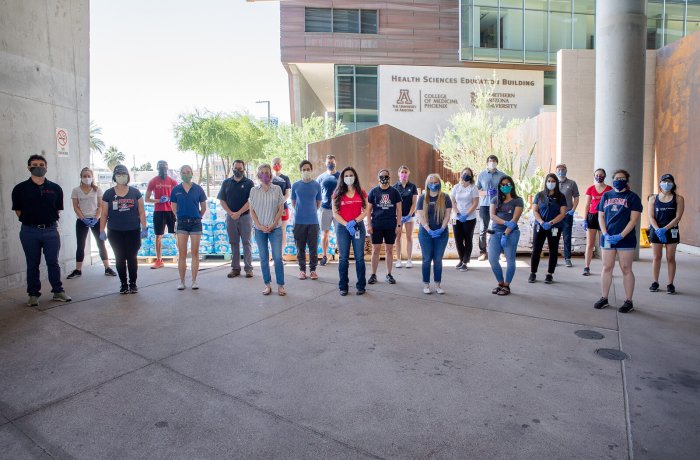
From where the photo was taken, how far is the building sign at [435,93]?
90.2ft

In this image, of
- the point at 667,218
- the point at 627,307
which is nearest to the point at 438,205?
the point at 627,307

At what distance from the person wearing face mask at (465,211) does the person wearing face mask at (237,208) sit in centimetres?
378

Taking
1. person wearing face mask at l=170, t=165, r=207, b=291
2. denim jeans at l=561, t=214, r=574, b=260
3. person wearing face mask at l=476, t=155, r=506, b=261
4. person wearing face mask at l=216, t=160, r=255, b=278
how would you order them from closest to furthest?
person wearing face mask at l=170, t=165, r=207, b=291 < person wearing face mask at l=216, t=160, r=255, b=278 < denim jeans at l=561, t=214, r=574, b=260 < person wearing face mask at l=476, t=155, r=506, b=261

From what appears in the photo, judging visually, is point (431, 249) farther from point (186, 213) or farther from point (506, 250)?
point (186, 213)

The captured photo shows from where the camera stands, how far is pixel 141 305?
6.36 meters

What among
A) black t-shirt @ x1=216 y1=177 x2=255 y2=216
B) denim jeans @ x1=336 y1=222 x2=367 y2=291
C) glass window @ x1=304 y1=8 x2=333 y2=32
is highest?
glass window @ x1=304 y1=8 x2=333 y2=32

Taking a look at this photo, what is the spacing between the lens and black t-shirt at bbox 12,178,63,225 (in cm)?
622

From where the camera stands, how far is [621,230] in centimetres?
577

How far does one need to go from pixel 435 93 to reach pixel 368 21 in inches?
230

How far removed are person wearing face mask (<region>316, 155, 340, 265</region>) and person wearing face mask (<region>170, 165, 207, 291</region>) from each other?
2390mm

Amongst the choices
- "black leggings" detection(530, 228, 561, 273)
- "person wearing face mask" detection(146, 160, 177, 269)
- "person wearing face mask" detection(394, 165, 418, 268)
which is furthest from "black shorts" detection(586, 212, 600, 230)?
"person wearing face mask" detection(146, 160, 177, 269)

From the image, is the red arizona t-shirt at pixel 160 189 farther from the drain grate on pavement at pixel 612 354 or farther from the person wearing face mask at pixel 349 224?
the drain grate on pavement at pixel 612 354

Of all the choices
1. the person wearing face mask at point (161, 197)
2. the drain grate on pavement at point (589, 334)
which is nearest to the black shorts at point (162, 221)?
the person wearing face mask at point (161, 197)

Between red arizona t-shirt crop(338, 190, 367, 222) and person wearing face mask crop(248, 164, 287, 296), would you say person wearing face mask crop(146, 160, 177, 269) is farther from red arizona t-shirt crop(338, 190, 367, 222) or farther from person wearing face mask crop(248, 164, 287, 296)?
red arizona t-shirt crop(338, 190, 367, 222)
